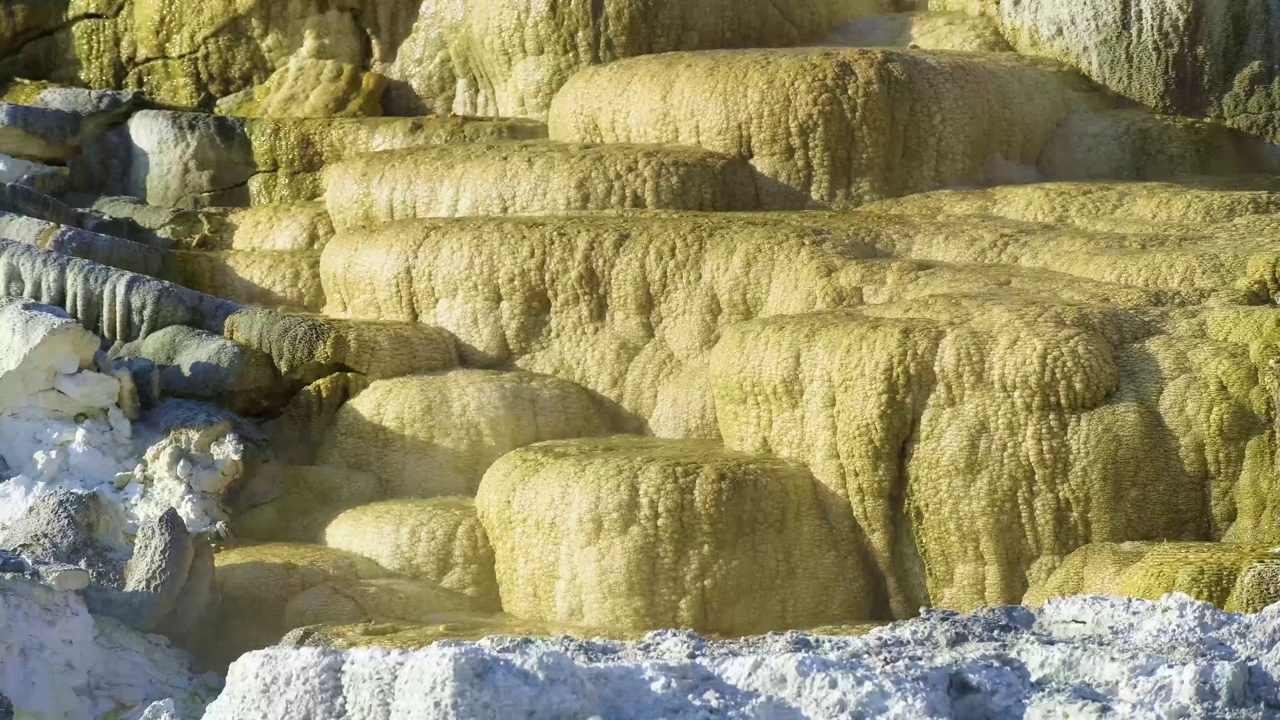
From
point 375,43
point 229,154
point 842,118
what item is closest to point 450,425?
point 842,118

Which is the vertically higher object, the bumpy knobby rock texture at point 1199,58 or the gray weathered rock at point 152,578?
the bumpy knobby rock texture at point 1199,58

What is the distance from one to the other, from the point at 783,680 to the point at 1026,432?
3345 millimetres

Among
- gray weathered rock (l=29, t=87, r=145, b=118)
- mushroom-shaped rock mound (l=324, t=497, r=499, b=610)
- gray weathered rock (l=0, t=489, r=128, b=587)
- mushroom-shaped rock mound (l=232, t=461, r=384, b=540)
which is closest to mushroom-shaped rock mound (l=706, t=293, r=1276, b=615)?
mushroom-shaped rock mound (l=324, t=497, r=499, b=610)

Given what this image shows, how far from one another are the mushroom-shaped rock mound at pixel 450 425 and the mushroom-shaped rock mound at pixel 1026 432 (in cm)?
164

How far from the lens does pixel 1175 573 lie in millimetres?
7500

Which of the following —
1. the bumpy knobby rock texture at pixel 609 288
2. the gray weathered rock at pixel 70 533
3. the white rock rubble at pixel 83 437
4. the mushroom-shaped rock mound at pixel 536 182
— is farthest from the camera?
the mushroom-shaped rock mound at pixel 536 182

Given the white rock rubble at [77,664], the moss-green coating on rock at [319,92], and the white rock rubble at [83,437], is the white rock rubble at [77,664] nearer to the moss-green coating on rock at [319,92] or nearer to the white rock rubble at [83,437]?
the white rock rubble at [83,437]

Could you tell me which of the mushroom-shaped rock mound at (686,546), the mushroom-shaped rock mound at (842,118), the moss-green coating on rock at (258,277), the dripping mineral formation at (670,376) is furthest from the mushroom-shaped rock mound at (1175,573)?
the moss-green coating on rock at (258,277)

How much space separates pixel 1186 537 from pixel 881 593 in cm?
125

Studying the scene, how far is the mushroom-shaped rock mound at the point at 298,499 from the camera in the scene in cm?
1023

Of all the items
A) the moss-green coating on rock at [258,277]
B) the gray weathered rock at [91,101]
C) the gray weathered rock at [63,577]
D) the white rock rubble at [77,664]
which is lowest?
the white rock rubble at [77,664]

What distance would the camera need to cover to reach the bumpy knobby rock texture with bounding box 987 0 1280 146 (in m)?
12.4

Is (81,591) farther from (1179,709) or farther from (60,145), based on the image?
(60,145)

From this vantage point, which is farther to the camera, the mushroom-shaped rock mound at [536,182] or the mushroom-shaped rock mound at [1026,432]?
the mushroom-shaped rock mound at [536,182]
